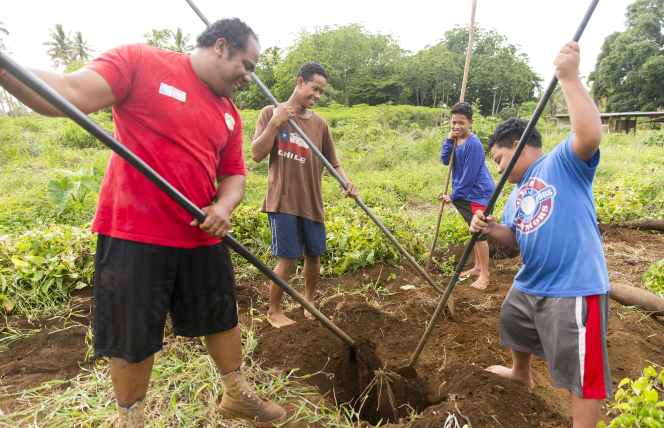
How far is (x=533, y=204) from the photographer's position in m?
1.88

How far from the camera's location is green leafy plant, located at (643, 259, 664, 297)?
3432 millimetres

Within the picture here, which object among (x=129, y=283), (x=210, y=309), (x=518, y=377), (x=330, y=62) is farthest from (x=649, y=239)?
A: (x=330, y=62)

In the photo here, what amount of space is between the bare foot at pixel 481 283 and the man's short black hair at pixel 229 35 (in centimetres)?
328

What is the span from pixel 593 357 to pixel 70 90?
2410mm

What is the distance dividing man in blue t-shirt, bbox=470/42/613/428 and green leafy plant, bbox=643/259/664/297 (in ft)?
7.90

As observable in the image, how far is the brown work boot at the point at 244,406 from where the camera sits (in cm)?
192

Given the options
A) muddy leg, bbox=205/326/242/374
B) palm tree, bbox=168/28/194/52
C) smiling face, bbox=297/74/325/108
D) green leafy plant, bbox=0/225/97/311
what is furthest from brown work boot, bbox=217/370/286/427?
palm tree, bbox=168/28/194/52

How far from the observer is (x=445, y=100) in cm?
3372

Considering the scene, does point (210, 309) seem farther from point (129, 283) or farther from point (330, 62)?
point (330, 62)

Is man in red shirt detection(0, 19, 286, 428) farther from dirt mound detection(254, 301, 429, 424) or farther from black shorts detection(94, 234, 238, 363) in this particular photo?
dirt mound detection(254, 301, 429, 424)

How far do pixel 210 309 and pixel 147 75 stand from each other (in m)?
1.08

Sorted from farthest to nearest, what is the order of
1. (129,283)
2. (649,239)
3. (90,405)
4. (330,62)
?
1. (330,62)
2. (649,239)
3. (90,405)
4. (129,283)

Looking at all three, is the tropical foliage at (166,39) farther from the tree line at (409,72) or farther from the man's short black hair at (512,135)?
the man's short black hair at (512,135)

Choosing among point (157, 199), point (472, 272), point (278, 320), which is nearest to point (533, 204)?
point (157, 199)
